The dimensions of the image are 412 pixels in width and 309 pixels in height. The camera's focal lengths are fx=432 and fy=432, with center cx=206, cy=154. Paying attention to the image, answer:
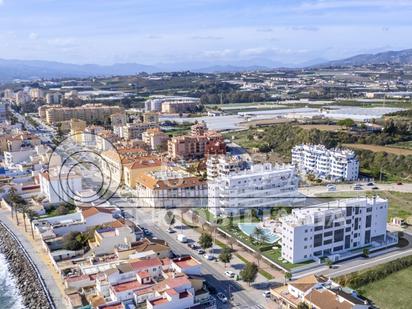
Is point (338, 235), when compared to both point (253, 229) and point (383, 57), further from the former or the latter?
point (383, 57)

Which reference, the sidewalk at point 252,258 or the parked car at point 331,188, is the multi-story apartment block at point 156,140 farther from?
the sidewalk at point 252,258

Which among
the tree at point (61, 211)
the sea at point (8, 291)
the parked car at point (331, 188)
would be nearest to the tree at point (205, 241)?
the sea at point (8, 291)

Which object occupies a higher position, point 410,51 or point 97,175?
point 410,51

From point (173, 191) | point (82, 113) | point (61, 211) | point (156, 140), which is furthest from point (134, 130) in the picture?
point (61, 211)

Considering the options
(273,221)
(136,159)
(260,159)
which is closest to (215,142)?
(260,159)

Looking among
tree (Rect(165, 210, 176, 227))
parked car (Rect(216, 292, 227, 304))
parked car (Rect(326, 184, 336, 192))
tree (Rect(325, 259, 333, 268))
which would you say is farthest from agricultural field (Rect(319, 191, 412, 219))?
parked car (Rect(216, 292, 227, 304))

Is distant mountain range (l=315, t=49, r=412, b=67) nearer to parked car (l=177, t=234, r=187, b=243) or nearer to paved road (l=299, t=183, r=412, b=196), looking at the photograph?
paved road (l=299, t=183, r=412, b=196)

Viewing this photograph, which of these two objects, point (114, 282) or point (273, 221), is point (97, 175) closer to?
point (273, 221)
